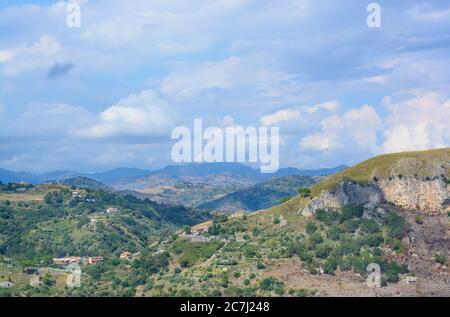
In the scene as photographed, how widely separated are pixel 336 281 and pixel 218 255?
28.5 metres

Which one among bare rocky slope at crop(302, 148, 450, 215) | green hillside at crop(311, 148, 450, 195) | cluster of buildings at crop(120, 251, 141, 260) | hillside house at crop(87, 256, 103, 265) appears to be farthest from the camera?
cluster of buildings at crop(120, 251, 141, 260)

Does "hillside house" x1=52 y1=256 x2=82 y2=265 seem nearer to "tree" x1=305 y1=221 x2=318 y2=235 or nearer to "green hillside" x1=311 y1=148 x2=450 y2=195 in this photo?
"tree" x1=305 y1=221 x2=318 y2=235

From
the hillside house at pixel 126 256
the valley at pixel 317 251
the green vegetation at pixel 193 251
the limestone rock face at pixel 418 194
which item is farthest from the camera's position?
the hillside house at pixel 126 256

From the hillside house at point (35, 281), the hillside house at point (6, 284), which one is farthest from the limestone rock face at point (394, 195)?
the hillside house at point (6, 284)

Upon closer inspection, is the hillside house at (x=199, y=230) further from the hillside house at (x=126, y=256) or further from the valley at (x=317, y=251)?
the hillside house at (x=126, y=256)

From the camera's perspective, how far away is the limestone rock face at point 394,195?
16488cm

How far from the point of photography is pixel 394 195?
547ft

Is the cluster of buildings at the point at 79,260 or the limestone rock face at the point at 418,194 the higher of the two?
the limestone rock face at the point at 418,194

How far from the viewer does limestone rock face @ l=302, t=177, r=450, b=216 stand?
16488 cm

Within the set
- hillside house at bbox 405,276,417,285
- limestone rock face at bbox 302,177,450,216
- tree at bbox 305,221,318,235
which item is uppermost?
limestone rock face at bbox 302,177,450,216

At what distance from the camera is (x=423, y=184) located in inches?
6531

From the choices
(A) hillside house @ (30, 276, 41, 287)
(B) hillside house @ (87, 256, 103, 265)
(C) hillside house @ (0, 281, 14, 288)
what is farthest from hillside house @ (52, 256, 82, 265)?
(C) hillside house @ (0, 281, 14, 288)
